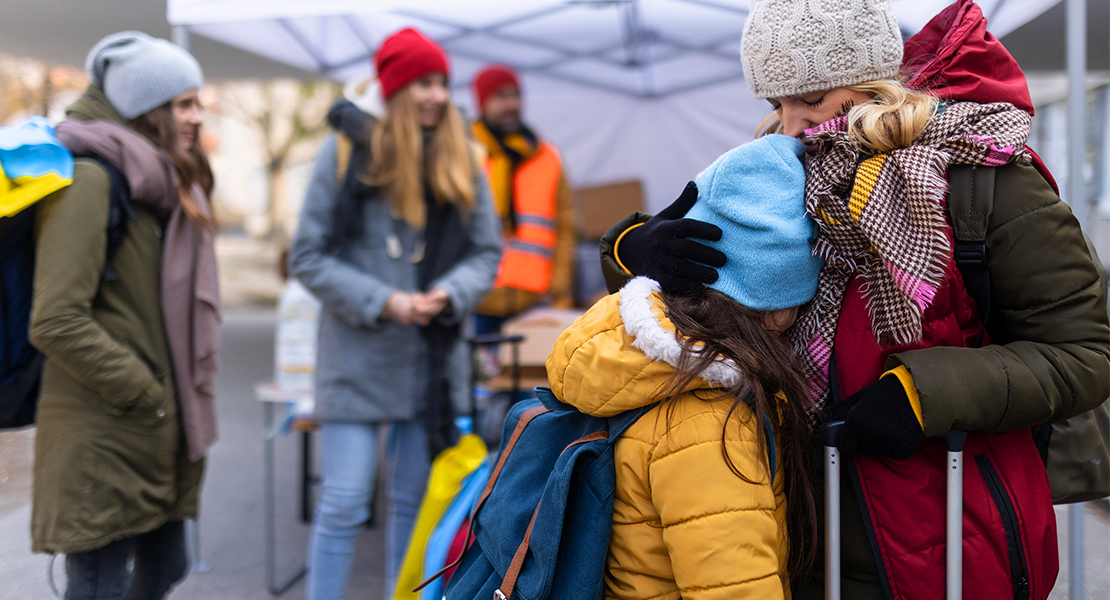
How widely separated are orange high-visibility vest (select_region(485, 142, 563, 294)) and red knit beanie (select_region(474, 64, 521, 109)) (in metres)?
0.44

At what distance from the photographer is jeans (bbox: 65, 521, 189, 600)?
211cm

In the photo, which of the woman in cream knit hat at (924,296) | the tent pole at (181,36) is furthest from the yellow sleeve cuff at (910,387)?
the tent pole at (181,36)

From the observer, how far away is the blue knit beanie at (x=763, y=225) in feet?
4.00

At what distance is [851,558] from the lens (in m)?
1.27

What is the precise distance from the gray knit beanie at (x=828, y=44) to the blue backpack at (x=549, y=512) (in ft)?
2.06

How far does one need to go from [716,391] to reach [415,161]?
1665mm

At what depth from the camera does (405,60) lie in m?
2.60

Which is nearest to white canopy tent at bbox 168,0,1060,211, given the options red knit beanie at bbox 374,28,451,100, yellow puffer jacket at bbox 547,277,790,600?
red knit beanie at bbox 374,28,451,100

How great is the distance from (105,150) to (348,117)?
0.78 meters

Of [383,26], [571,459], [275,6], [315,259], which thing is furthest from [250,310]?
[571,459]

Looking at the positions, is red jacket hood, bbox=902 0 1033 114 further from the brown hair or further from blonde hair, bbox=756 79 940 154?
the brown hair

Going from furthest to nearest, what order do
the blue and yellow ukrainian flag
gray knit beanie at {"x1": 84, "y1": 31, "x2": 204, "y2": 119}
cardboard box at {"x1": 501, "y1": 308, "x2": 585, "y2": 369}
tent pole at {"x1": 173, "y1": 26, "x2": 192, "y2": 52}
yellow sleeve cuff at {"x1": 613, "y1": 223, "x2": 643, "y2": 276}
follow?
cardboard box at {"x1": 501, "y1": 308, "x2": 585, "y2": 369} < tent pole at {"x1": 173, "y1": 26, "x2": 192, "y2": 52} < gray knit beanie at {"x1": 84, "y1": 31, "x2": 204, "y2": 119} < the blue and yellow ukrainian flag < yellow sleeve cuff at {"x1": 613, "y1": 223, "x2": 643, "y2": 276}

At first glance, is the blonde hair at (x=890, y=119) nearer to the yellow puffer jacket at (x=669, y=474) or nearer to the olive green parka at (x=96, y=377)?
the yellow puffer jacket at (x=669, y=474)

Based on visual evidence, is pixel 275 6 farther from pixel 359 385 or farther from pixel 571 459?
pixel 571 459
